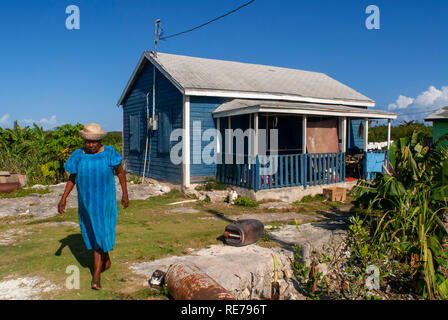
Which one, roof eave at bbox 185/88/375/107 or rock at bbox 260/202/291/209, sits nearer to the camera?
rock at bbox 260/202/291/209

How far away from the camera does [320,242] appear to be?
6.01 meters

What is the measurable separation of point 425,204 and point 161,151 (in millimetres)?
9085

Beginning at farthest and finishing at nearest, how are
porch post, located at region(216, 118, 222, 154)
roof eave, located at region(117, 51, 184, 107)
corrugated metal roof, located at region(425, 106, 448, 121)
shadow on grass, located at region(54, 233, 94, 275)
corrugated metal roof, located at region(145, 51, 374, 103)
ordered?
corrugated metal roof, located at region(425, 106, 448, 121), corrugated metal roof, located at region(145, 51, 374, 103), porch post, located at region(216, 118, 222, 154), roof eave, located at region(117, 51, 184, 107), shadow on grass, located at region(54, 233, 94, 275)

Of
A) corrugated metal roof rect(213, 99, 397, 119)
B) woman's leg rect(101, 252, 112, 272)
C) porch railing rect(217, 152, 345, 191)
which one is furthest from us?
porch railing rect(217, 152, 345, 191)

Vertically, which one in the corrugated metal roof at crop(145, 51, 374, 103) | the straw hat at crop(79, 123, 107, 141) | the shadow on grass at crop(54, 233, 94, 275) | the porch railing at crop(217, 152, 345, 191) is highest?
the corrugated metal roof at crop(145, 51, 374, 103)

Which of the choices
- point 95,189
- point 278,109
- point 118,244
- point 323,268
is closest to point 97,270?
point 95,189

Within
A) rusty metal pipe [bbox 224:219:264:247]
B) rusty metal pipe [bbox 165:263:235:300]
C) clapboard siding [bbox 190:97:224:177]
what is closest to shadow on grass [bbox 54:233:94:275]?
rusty metal pipe [bbox 165:263:235:300]

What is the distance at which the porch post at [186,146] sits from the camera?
11031 millimetres

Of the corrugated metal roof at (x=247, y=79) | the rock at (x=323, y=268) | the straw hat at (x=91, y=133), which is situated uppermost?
the corrugated metal roof at (x=247, y=79)

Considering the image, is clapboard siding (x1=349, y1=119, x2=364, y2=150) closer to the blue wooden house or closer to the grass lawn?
the blue wooden house

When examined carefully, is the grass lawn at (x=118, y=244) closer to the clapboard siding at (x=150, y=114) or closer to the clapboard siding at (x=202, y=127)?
the clapboard siding at (x=202, y=127)

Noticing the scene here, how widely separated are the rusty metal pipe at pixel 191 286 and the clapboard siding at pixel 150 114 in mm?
7540

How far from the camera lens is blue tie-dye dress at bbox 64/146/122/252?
414 centimetres

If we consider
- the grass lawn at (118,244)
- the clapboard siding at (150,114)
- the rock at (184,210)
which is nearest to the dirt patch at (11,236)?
the grass lawn at (118,244)
